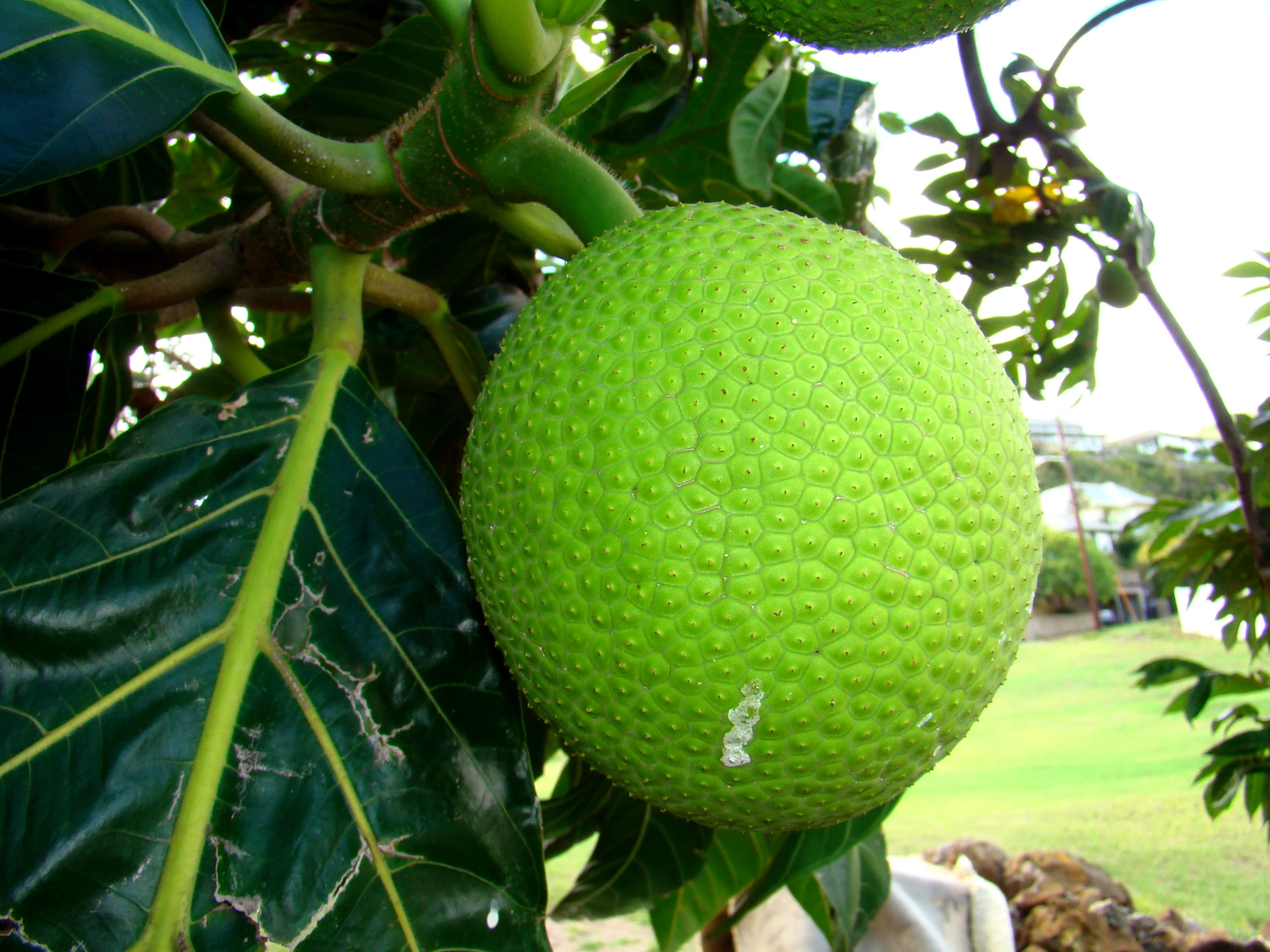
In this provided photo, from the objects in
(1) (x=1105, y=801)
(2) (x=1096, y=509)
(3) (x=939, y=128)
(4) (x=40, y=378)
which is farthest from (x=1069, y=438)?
(4) (x=40, y=378)

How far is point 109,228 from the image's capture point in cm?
94

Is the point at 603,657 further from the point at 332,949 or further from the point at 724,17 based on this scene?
the point at 724,17

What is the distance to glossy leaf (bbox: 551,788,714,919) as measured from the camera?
3.63 ft

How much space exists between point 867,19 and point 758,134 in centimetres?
24

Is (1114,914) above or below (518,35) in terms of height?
below

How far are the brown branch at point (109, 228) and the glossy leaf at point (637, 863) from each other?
828 mm

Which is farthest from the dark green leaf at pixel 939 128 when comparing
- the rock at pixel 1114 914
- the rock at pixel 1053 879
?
the rock at pixel 1053 879

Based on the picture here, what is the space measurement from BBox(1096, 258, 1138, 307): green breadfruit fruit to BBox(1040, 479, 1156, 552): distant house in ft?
43.1

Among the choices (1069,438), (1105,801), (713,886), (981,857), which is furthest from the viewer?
(1069,438)

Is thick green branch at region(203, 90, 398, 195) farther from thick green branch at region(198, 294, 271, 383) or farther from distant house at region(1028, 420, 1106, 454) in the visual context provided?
distant house at region(1028, 420, 1106, 454)

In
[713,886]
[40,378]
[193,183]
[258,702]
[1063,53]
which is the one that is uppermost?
[1063,53]

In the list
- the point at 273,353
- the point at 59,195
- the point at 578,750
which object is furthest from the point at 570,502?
the point at 59,195

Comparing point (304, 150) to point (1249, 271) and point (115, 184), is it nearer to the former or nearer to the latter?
point (115, 184)

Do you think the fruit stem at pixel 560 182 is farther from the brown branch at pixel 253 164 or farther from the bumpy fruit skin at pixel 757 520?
the brown branch at pixel 253 164
